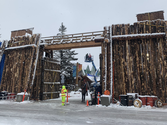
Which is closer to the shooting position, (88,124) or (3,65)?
(88,124)

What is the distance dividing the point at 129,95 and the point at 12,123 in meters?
7.60

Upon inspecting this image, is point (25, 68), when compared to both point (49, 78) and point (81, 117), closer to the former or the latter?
point (49, 78)

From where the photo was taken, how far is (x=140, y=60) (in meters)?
10.9

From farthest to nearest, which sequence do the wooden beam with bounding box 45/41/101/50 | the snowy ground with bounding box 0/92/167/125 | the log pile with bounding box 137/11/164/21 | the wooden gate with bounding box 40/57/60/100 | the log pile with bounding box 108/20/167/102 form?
1. the wooden gate with bounding box 40/57/60/100
2. the wooden beam with bounding box 45/41/101/50
3. the log pile with bounding box 137/11/164/21
4. the log pile with bounding box 108/20/167/102
5. the snowy ground with bounding box 0/92/167/125

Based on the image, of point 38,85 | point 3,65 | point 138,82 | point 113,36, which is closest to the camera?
point 138,82

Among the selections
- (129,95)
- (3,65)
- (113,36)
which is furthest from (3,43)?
(129,95)

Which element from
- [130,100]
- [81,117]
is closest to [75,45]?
[130,100]

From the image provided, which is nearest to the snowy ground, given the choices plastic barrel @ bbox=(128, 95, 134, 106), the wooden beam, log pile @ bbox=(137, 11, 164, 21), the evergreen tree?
plastic barrel @ bbox=(128, 95, 134, 106)

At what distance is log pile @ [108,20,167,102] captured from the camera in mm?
10289

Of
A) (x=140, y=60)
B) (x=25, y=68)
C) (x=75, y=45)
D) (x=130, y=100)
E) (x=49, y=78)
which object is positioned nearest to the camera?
(x=130, y=100)

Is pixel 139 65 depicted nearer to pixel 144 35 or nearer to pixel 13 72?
pixel 144 35

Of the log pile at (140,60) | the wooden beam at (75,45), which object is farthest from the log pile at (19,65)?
the log pile at (140,60)

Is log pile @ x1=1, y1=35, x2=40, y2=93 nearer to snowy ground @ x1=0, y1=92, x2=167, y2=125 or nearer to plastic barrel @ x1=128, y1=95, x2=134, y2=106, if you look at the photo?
snowy ground @ x1=0, y1=92, x2=167, y2=125

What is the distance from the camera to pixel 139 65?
35.4ft
